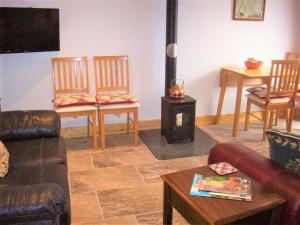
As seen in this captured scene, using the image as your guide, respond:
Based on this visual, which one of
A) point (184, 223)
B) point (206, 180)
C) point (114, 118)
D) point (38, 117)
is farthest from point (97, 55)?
point (206, 180)

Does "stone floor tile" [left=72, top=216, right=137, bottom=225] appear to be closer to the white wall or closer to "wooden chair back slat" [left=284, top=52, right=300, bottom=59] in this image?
the white wall

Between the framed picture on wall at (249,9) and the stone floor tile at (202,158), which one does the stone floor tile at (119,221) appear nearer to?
the stone floor tile at (202,158)

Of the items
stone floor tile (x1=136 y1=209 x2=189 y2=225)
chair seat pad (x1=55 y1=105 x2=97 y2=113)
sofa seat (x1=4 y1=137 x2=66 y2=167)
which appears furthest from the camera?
chair seat pad (x1=55 y1=105 x2=97 y2=113)

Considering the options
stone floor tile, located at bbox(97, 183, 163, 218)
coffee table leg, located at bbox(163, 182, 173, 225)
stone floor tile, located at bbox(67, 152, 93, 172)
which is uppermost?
coffee table leg, located at bbox(163, 182, 173, 225)

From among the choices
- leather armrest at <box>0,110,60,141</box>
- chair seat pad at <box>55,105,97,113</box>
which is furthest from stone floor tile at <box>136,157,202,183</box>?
leather armrest at <box>0,110,60,141</box>

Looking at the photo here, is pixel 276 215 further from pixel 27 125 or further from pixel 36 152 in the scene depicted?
pixel 27 125

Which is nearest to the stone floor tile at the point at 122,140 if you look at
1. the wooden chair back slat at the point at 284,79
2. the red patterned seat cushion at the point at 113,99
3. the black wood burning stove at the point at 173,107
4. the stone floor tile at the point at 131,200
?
the black wood burning stove at the point at 173,107

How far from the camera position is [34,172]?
2.19 meters

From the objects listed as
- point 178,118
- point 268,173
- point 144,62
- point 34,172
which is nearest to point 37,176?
point 34,172

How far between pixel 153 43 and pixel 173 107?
885mm

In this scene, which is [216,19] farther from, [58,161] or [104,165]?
[58,161]

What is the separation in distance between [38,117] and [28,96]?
1.21 meters

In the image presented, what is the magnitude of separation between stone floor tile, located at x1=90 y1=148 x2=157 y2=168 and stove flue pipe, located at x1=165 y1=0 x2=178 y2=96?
0.77 meters

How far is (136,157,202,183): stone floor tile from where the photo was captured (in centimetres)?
313
